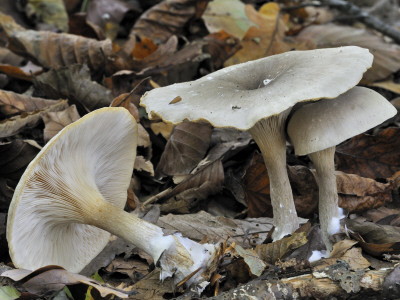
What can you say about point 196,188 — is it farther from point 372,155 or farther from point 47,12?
point 47,12

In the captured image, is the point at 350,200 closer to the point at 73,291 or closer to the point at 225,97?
the point at 225,97

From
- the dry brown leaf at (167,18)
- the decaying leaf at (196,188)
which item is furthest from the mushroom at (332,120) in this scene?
the dry brown leaf at (167,18)

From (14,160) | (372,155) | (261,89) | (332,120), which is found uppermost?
(261,89)

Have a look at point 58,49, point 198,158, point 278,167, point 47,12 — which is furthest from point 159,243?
point 47,12

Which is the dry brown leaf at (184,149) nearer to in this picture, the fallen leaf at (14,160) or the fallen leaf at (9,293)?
the fallen leaf at (14,160)

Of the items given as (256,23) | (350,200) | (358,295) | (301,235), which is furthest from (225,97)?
(256,23)

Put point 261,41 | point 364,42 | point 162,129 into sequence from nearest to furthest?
point 162,129 < point 261,41 < point 364,42

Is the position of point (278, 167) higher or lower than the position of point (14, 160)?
higher
